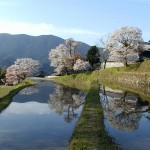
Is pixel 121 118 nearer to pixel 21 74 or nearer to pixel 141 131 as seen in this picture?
pixel 141 131

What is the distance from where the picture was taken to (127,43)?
99.0m

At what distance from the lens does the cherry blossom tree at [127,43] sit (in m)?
96.8

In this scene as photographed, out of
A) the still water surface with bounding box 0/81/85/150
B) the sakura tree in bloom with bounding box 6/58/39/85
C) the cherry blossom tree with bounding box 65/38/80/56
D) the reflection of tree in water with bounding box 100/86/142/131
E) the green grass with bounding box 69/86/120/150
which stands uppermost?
the cherry blossom tree with bounding box 65/38/80/56

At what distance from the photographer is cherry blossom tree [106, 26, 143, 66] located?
317 feet

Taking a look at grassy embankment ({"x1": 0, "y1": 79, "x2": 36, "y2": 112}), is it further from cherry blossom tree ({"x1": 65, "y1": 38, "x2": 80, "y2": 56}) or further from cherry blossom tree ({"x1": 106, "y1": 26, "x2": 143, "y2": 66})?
cherry blossom tree ({"x1": 65, "y1": 38, "x2": 80, "y2": 56})

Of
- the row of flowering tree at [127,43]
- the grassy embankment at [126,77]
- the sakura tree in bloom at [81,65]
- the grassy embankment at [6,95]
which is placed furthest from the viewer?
the sakura tree in bloom at [81,65]

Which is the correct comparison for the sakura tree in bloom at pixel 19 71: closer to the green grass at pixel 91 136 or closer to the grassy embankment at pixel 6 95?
the grassy embankment at pixel 6 95

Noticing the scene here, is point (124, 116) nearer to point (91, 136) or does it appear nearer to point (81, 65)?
point (91, 136)

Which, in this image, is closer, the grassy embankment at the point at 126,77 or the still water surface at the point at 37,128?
the still water surface at the point at 37,128

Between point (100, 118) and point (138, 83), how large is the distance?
138 ft

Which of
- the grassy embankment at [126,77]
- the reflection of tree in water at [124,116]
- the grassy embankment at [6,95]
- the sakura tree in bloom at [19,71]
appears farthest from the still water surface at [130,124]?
the sakura tree in bloom at [19,71]

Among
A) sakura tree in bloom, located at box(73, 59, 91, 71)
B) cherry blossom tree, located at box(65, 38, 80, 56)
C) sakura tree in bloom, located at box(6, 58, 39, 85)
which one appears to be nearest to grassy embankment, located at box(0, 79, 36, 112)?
sakura tree in bloom, located at box(73, 59, 91, 71)

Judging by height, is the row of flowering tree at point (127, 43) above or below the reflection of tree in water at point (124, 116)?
above

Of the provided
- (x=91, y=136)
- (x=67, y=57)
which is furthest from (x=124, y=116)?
(x=67, y=57)
